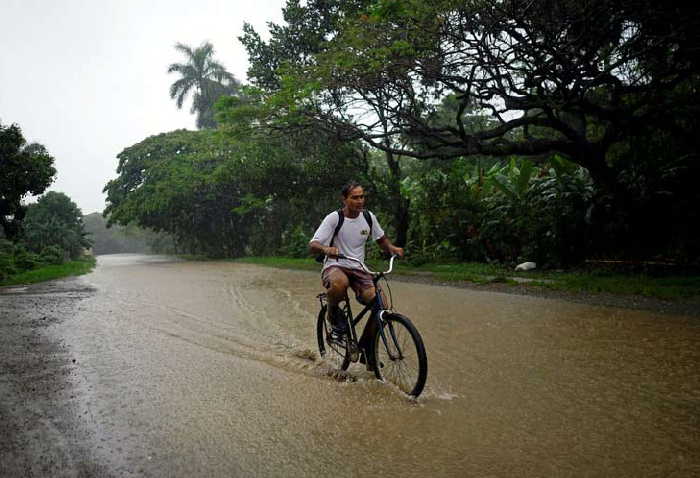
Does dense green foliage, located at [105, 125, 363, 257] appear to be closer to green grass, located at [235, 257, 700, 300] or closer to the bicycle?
green grass, located at [235, 257, 700, 300]

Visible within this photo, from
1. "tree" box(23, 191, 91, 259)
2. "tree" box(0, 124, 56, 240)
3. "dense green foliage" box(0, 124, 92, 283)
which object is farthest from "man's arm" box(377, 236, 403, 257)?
"tree" box(23, 191, 91, 259)

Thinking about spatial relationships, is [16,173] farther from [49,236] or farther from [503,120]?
[503,120]

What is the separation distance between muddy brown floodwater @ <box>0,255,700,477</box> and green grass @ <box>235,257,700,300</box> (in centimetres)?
167

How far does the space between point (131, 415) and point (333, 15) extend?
1559 cm

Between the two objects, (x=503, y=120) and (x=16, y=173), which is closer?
(x=503, y=120)

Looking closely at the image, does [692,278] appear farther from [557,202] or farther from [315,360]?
[315,360]

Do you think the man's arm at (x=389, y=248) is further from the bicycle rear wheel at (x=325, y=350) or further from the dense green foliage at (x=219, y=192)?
the dense green foliage at (x=219, y=192)

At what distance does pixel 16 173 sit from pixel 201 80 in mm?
27423

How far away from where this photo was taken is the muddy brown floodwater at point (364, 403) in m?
2.98

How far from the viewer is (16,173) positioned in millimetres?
17406

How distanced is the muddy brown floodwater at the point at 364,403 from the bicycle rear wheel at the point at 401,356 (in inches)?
5.7

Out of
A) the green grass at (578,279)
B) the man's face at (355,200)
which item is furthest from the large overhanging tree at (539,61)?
the man's face at (355,200)

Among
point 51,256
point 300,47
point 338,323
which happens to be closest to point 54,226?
point 51,256

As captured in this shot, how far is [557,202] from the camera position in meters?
12.7
